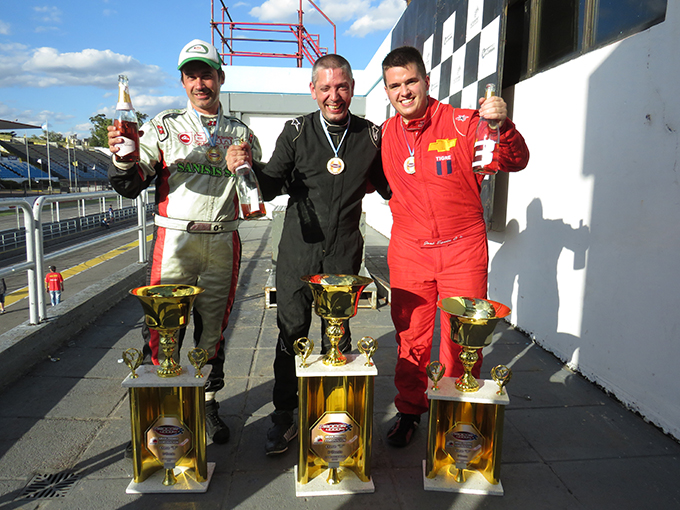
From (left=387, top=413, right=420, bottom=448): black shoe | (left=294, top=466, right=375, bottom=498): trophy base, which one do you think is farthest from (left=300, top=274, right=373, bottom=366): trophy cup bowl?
→ (left=387, top=413, right=420, bottom=448): black shoe

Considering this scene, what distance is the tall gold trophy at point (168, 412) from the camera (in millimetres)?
1951

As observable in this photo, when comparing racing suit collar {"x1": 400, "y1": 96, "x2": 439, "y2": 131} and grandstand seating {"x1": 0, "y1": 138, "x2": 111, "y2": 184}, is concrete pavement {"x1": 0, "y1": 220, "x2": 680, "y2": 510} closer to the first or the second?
racing suit collar {"x1": 400, "y1": 96, "x2": 439, "y2": 131}

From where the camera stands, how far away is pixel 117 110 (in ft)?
6.23

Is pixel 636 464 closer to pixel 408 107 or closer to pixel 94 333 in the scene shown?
pixel 408 107

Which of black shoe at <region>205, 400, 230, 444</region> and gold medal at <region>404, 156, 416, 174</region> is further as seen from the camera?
black shoe at <region>205, 400, 230, 444</region>

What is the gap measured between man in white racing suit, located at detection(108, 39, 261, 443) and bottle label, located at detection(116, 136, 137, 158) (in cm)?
22

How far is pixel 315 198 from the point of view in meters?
2.32

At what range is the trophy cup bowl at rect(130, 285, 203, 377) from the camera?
6.22ft

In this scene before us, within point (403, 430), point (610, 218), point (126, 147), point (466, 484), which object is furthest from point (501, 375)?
point (126, 147)

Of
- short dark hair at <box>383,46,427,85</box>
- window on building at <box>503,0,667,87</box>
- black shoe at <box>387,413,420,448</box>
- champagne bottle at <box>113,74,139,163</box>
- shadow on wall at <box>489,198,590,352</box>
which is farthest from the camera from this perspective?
shadow on wall at <box>489,198,590,352</box>

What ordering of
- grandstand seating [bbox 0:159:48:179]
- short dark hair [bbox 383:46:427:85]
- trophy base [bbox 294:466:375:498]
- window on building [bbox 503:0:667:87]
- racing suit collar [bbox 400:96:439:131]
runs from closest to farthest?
trophy base [bbox 294:466:375:498], short dark hair [bbox 383:46:427:85], racing suit collar [bbox 400:96:439:131], window on building [bbox 503:0:667:87], grandstand seating [bbox 0:159:48:179]

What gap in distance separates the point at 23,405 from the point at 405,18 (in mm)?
7284

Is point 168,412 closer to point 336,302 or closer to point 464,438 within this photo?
point 336,302

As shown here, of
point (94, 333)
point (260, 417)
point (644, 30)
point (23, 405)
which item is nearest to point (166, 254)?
point (260, 417)
